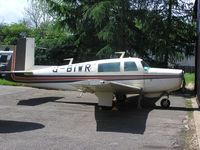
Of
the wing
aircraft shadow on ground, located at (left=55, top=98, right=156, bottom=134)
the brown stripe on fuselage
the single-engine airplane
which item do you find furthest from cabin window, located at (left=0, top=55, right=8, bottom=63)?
the wing

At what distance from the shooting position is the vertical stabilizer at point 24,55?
19.3 metres

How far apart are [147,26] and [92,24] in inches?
123

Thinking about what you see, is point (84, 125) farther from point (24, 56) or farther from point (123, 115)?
point (24, 56)

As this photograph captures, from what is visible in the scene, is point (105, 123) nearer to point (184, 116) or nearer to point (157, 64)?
point (184, 116)

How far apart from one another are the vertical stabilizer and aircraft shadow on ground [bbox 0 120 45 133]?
23.1 ft

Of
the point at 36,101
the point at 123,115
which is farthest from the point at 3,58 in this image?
the point at 123,115

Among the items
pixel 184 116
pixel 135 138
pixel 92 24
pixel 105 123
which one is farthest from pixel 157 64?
pixel 135 138

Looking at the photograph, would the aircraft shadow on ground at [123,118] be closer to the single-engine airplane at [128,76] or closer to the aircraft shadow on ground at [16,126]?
the single-engine airplane at [128,76]

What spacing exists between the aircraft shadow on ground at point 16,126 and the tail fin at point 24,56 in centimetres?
705

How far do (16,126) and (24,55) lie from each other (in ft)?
27.2

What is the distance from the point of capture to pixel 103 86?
538 inches

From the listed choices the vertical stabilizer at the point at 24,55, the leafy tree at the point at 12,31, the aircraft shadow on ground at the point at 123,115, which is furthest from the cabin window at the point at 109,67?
the leafy tree at the point at 12,31

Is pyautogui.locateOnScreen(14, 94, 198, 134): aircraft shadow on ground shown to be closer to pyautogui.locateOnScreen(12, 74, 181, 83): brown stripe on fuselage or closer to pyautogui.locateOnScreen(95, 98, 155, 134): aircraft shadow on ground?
pyautogui.locateOnScreen(95, 98, 155, 134): aircraft shadow on ground

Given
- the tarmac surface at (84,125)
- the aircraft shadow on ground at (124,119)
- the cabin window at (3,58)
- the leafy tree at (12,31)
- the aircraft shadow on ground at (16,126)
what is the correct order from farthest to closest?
the leafy tree at (12,31) < the cabin window at (3,58) < the aircraft shadow on ground at (124,119) < the aircraft shadow on ground at (16,126) < the tarmac surface at (84,125)
